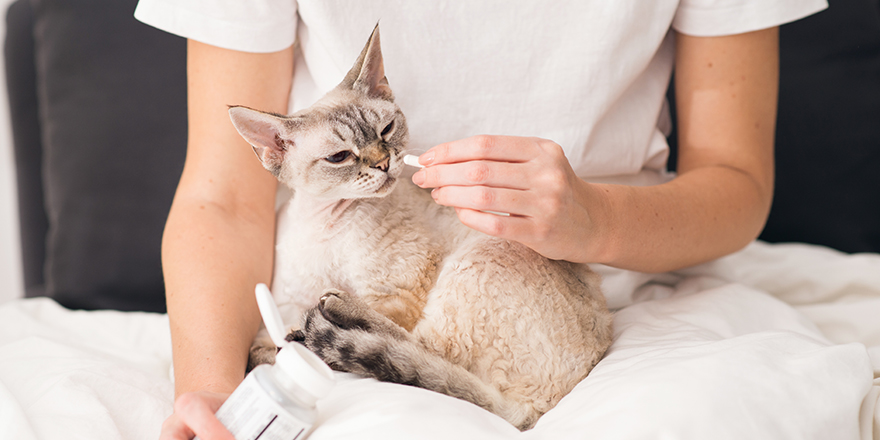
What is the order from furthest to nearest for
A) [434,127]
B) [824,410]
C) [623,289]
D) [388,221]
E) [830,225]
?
1. [830,225]
2. [623,289]
3. [434,127]
4. [388,221]
5. [824,410]

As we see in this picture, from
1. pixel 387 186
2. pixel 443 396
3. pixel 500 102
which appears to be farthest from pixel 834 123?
pixel 443 396

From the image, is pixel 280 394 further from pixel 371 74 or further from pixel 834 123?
pixel 834 123

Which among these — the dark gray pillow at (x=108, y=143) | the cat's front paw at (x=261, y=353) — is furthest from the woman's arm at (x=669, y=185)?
the dark gray pillow at (x=108, y=143)

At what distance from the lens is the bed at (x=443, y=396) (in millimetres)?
814

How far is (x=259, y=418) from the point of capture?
0.74m

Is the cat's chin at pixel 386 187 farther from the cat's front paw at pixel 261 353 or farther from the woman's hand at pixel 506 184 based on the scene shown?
the cat's front paw at pixel 261 353

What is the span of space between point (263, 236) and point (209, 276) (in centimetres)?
20

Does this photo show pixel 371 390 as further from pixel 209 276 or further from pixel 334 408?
pixel 209 276

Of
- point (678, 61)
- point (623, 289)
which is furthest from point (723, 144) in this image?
point (623, 289)

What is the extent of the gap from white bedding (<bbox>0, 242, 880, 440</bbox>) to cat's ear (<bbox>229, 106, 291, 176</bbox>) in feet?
1.54

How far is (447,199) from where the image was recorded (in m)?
0.90

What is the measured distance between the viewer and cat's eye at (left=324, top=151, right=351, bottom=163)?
3.51 feet

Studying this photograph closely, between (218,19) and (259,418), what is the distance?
92 centimetres

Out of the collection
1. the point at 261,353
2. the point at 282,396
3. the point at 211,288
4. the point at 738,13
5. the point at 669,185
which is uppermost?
the point at 738,13
